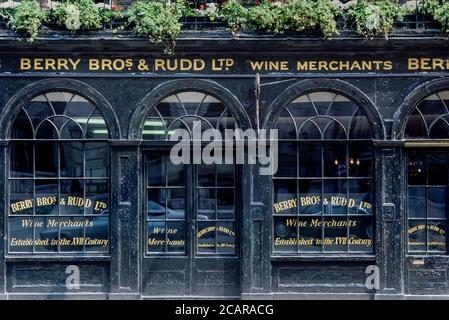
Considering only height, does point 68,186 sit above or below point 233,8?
below

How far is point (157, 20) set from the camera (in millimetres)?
10305

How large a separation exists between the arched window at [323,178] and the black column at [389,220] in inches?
7.2

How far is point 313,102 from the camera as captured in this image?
1084 centimetres

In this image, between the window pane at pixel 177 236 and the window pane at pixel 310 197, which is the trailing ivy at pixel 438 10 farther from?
the window pane at pixel 177 236

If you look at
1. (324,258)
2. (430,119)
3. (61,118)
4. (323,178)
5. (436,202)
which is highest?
(61,118)

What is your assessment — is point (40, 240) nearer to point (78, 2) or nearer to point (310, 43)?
point (78, 2)

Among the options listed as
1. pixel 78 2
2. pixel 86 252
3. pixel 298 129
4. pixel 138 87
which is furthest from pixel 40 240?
pixel 298 129

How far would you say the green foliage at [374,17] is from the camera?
10344mm

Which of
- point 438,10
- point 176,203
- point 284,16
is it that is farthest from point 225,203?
point 438,10

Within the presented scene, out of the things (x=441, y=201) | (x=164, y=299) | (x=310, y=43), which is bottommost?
(x=164, y=299)

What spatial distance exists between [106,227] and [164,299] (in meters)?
1.50

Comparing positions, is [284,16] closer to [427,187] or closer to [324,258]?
[427,187]

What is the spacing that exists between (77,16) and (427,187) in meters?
6.22

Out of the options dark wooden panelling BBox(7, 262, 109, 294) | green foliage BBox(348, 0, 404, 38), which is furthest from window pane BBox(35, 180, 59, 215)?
green foliage BBox(348, 0, 404, 38)
